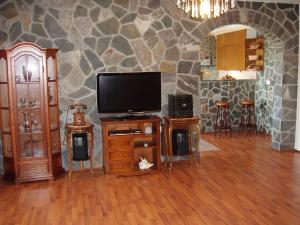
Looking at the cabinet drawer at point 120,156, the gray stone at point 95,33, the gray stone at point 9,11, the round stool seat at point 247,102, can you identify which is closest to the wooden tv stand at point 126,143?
the cabinet drawer at point 120,156

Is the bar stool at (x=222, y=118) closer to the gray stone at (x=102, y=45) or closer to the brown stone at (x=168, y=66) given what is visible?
the brown stone at (x=168, y=66)

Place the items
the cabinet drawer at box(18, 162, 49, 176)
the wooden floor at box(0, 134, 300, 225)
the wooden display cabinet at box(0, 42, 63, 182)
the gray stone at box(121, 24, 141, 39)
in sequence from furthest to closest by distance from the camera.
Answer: the gray stone at box(121, 24, 141, 39) → the cabinet drawer at box(18, 162, 49, 176) → the wooden display cabinet at box(0, 42, 63, 182) → the wooden floor at box(0, 134, 300, 225)

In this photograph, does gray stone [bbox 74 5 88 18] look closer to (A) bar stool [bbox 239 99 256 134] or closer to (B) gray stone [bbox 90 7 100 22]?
(B) gray stone [bbox 90 7 100 22]

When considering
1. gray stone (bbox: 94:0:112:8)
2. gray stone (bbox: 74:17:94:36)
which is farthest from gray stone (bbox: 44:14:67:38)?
gray stone (bbox: 94:0:112:8)

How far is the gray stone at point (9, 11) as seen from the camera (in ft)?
16.3

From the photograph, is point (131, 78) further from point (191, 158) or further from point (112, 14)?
point (191, 158)

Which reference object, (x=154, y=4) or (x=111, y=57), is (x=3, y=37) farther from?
(x=154, y=4)

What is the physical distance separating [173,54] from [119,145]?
5.73 feet

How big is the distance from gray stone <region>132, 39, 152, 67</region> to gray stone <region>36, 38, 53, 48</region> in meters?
1.27

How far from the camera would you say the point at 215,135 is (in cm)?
789

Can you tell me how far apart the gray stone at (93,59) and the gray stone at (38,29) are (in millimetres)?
670

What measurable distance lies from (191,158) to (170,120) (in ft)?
3.02

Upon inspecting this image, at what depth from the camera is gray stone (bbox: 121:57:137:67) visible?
5.47 meters

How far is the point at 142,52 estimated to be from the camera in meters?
Answer: 5.53
